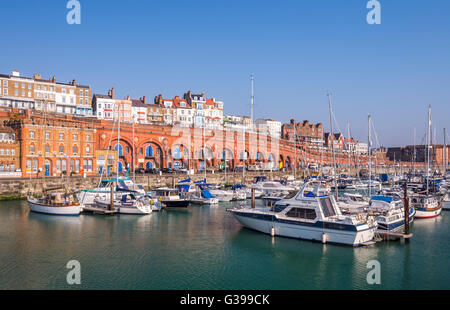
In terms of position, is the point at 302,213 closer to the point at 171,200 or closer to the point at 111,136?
the point at 171,200

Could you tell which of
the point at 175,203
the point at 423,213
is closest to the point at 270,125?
the point at 175,203

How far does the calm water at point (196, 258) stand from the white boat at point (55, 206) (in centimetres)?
276

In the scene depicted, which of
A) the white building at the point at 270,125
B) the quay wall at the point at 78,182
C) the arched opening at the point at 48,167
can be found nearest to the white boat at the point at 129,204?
the quay wall at the point at 78,182

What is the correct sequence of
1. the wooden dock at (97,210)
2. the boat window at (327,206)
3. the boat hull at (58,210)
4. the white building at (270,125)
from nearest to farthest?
the boat window at (327,206) → the boat hull at (58,210) → the wooden dock at (97,210) → the white building at (270,125)

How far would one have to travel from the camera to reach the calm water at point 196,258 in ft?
60.2

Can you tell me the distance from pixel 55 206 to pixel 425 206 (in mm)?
37026

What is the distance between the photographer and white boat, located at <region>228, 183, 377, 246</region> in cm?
2402

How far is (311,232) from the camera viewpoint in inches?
989

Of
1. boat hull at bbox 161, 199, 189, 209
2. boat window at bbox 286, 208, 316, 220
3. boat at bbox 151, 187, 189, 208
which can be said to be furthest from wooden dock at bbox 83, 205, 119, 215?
boat window at bbox 286, 208, 316, 220

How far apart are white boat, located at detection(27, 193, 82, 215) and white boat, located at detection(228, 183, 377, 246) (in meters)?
18.0

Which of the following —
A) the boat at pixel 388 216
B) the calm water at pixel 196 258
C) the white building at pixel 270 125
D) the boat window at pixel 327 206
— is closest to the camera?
the calm water at pixel 196 258

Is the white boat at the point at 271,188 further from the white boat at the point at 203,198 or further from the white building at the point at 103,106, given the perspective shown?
the white building at the point at 103,106

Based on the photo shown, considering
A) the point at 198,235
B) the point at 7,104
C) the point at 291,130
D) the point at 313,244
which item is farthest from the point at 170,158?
the point at 291,130

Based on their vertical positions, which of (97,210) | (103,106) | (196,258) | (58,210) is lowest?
(196,258)
